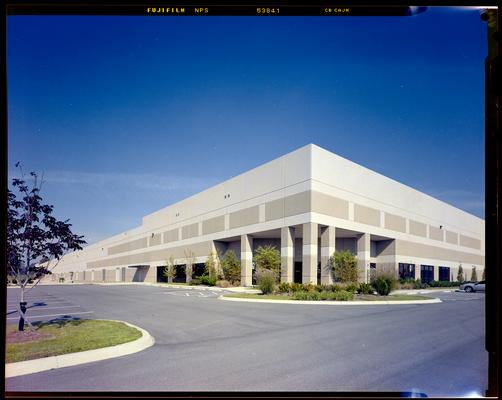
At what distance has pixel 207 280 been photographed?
26516mm

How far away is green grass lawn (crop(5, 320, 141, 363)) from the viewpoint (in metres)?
4.05

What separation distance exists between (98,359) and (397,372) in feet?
10.0

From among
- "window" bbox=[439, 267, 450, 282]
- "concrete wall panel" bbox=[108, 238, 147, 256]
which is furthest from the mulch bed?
"window" bbox=[439, 267, 450, 282]

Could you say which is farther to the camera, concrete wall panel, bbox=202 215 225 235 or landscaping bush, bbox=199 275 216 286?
landscaping bush, bbox=199 275 216 286

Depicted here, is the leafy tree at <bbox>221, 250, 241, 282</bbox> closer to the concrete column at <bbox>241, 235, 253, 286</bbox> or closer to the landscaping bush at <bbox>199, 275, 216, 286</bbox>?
the concrete column at <bbox>241, 235, 253, 286</bbox>

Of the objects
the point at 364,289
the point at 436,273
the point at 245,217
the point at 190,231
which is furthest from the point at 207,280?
the point at 436,273

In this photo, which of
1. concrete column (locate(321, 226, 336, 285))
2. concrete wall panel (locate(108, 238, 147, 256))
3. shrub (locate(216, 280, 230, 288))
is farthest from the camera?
shrub (locate(216, 280, 230, 288))

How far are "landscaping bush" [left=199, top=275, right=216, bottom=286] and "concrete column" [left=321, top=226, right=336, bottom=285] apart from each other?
7.60 metres

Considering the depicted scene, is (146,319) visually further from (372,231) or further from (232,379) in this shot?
(372,231)

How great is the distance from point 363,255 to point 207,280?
35.3ft

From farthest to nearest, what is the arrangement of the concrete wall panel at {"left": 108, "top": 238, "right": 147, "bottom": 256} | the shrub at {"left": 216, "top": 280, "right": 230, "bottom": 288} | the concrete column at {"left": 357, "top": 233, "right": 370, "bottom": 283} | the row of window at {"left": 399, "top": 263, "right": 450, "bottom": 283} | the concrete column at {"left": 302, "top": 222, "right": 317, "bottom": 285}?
the shrub at {"left": 216, "top": 280, "right": 230, "bottom": 288}, the concrete column at {"left": 302, "top": 222, "right": 317, "bottom": 285}, the concrete column at {"left": 357, "top": 233, "right": 370, "bottom": 283}, the row of window at {"left": 399, "top": 263, "right": 450, "bottom": 283}, the concrete wall panel at {"left": 108, "top": 238, "right": 147, "bottom": 256}

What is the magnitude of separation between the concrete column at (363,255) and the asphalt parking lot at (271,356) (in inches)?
590

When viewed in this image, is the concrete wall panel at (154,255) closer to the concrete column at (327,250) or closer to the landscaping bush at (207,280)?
the landscaping bush at (207,280)

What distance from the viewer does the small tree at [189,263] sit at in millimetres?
20938
